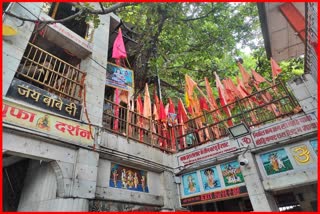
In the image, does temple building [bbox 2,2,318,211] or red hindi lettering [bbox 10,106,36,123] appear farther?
temple building [bbox 2,2,318,211]

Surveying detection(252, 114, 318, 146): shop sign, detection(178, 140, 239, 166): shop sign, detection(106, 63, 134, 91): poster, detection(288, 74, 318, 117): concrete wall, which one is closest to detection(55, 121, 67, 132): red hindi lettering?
detection(106, 63, 134, 91): poster

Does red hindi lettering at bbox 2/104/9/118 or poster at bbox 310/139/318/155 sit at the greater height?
red hindi lettering at bbox 2/104/9/118

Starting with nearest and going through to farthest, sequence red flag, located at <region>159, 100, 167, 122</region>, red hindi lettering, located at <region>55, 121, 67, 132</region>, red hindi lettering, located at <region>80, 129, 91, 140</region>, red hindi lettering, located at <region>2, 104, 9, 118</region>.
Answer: red hindi lettering, located at <region>2, 104, 9, 118</region>
red hindi lettering, located at <region>55, 121, 67, 132</region>
red hindi lettering, located at <region>80, 129, 91, 140</region>
red flag, located at <region>159, 100, 167, 122</region>

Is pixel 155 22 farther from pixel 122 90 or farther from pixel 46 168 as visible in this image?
pixel 46 168

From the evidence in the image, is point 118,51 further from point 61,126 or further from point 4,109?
point 4,109

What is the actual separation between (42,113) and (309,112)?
7.88m

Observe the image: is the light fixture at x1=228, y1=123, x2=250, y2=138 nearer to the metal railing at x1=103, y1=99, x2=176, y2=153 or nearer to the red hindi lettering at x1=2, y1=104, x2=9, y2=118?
the metal railing at x1=103, y1=99, x2=176, y2=153

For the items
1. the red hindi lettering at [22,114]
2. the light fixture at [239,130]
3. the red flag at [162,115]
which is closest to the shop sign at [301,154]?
the light fixture at [239,130]

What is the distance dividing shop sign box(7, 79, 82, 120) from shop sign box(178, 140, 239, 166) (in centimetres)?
453

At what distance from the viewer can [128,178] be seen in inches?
283

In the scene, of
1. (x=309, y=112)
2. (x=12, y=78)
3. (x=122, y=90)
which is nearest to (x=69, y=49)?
(x=122, y=90)

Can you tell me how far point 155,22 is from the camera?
909cm

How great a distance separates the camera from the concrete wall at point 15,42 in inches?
215

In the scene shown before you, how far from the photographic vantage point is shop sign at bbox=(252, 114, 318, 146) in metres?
6.32
